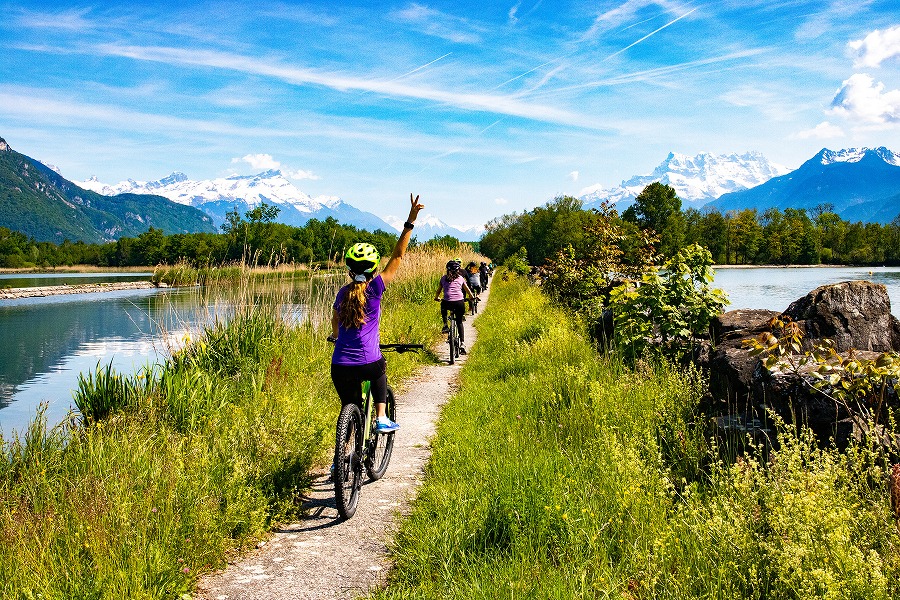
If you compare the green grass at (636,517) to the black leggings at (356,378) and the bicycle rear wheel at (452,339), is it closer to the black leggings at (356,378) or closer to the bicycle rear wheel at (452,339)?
the black leggings at (356,378)

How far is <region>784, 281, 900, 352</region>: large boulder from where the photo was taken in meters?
5.98

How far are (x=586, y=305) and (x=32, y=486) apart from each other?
1241 centimetres

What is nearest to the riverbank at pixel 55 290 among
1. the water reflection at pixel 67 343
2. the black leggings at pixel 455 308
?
the water reflection at pixel 67 343

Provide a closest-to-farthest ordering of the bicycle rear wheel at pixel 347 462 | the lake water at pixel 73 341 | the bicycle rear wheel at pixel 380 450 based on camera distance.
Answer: the bicycle rear wheel at pixel 347 462 → the bicycle rear wheel at pixel 380 450 → the lake water at pixel 73 341

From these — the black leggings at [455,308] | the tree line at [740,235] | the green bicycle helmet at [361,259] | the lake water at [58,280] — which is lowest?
the lake water at [58,280]

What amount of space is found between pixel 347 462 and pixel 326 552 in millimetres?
768

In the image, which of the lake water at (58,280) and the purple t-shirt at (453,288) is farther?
the lake water at (58,280)

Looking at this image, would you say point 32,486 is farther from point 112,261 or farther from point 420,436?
point 112,261

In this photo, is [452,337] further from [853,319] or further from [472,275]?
[472,275]

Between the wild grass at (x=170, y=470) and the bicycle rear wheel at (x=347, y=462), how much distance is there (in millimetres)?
561

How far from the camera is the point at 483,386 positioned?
30.8 ft

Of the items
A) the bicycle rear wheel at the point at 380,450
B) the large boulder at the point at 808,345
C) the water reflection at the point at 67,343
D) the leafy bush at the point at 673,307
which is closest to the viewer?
the large boulder at the point at 808,345

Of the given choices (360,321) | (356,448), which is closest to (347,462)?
(356,448)

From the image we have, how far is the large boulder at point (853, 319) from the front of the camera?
19.6ft
